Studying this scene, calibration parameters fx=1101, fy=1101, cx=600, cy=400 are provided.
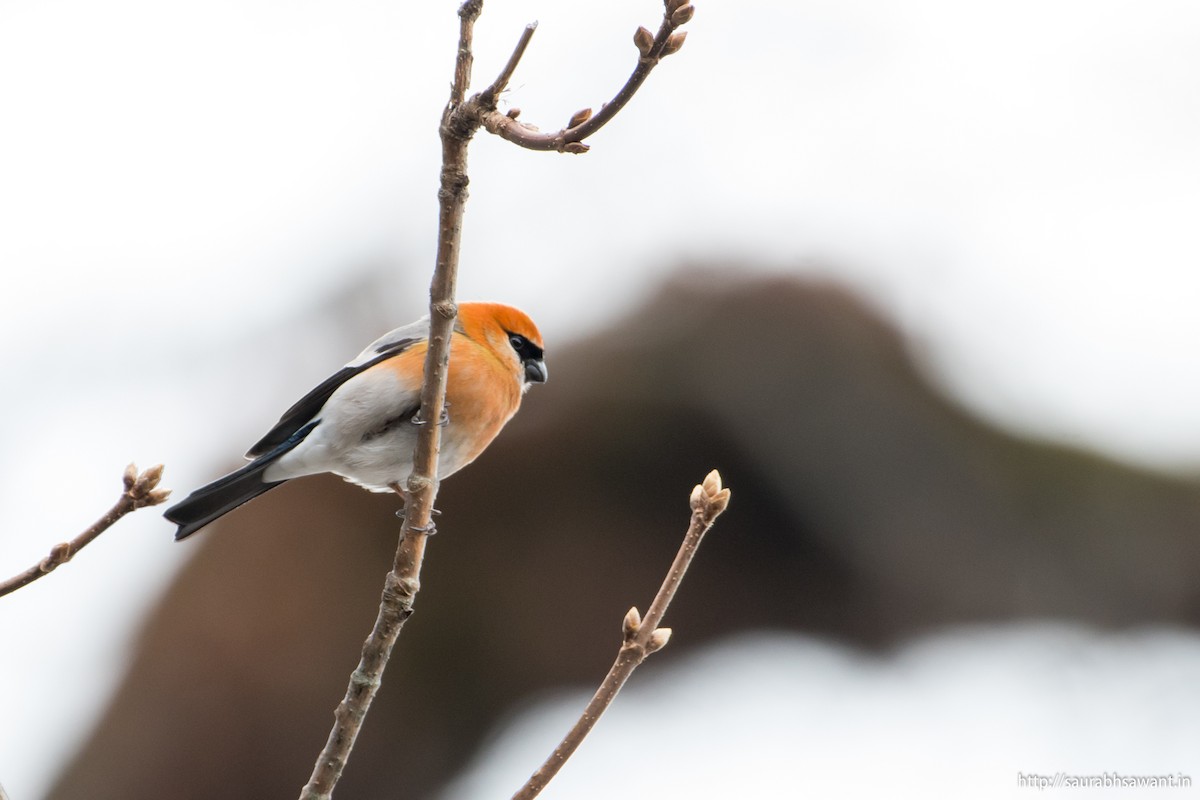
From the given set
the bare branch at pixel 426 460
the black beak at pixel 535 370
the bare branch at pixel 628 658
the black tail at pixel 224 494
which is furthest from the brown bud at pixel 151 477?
the black beak at pixel 535 370

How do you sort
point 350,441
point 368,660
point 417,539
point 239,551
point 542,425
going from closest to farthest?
point 368,660
point 417,539
point 350,441
point 239,551
point 542,425

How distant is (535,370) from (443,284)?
108 inches

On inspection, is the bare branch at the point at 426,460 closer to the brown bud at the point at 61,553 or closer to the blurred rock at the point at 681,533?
the brown bud at the point at 61,553

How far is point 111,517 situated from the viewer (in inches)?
99.0

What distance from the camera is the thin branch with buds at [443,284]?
86.8 inches

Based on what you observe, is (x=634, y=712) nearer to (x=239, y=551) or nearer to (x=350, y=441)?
(x=239, y=551)

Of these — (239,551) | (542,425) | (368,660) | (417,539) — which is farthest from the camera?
(542,425)

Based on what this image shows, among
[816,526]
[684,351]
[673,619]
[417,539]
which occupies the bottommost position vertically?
[673,619]

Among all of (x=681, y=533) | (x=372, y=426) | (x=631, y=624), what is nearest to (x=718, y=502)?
(x=631, y=624)

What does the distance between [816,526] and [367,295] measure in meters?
3.19

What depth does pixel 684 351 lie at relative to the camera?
6.85 m

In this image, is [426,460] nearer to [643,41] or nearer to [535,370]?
[643,41]

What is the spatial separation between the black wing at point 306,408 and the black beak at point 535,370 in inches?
28.9

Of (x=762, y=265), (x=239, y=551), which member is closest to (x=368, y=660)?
(x=239, y=551)
